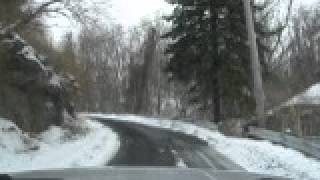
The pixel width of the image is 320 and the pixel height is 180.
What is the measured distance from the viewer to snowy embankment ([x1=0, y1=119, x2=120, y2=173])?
21.4 m

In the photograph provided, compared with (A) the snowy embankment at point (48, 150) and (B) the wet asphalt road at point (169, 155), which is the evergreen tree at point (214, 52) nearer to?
(B) the wet asphalt road at point (169, 155)

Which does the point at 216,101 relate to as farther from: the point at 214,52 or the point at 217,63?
the point at 214,52

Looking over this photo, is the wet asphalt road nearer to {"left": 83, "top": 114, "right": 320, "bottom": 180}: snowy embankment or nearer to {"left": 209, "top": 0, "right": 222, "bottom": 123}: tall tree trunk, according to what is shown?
{"left": 83, "top": 114, "right": 320, "bottom": 180}: snowy embankment

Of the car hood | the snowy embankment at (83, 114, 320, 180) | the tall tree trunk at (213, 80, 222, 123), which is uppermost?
the car hood

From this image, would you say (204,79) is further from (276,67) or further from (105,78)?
(105,78)

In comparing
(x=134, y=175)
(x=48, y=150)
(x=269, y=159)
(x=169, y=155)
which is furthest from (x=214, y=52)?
(x=134, y=175)

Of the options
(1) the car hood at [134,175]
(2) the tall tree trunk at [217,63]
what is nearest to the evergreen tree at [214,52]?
(2) the tall tree trunk at [217,63]

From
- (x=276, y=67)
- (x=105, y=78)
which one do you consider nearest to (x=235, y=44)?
(x=276, y=67)

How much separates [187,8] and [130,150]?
2331 cm

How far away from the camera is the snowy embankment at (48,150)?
70.1ft

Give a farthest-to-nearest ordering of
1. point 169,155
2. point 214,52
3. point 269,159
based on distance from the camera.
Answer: point 214,52, point 169,155, point 269,159

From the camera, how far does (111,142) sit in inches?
1244

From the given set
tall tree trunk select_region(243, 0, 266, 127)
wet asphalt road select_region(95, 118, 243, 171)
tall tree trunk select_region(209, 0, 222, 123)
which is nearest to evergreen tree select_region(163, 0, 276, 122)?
tall tree trunk select_region(209, 0, 222, 123)

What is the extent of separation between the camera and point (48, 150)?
26609 millimetres
